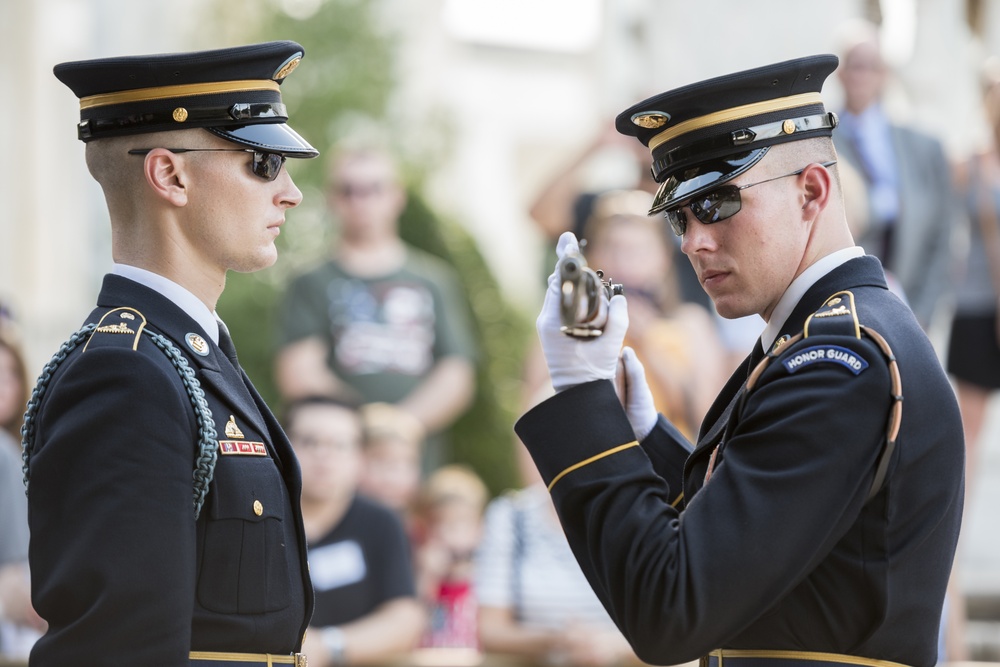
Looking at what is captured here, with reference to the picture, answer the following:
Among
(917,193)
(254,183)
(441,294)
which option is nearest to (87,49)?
(441,294)

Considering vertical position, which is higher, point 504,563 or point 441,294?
point 441,294

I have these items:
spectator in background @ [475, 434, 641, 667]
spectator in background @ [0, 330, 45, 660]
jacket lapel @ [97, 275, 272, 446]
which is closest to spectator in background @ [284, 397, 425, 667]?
spectator in background @ [475, 434, 641, 667]

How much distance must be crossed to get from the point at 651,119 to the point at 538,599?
319cm

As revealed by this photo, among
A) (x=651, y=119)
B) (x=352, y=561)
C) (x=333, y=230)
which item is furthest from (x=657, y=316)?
(x=333, y=230)

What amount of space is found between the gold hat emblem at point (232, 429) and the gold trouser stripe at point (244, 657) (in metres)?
0.43

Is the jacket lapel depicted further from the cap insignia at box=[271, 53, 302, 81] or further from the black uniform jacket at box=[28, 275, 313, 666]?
the cap insignia at box=[271, 53, 302, 81]

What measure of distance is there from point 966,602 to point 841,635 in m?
4.84

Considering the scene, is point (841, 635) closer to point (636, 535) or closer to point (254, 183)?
point (636, 535)

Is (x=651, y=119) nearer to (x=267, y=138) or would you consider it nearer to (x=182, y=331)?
(x=267, y=138)

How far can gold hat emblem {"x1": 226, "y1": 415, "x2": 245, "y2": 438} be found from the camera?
3002 millimetres

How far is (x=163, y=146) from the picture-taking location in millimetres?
3068

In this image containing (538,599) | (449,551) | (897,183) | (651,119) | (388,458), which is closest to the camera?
(651,119)

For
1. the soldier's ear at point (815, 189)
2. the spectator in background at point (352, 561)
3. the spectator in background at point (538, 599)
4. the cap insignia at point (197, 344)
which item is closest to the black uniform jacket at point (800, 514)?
the soldier's ear at point (815, 189)

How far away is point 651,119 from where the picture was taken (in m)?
3.19
